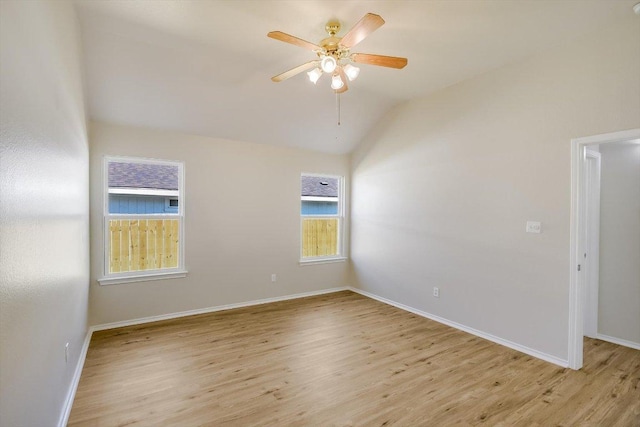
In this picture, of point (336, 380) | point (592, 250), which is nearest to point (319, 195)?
point (336, 380)

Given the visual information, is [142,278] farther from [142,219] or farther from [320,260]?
[320,260]

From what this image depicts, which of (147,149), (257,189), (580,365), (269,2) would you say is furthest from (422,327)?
(147,149)

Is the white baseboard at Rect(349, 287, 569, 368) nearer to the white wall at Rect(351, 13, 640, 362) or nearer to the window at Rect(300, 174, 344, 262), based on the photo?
the white wall at Rect(351, 13, 640, 362)

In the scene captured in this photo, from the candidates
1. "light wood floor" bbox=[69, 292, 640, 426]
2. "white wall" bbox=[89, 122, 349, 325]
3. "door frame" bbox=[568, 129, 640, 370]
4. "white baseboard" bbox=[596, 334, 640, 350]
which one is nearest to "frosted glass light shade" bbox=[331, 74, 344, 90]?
"door frame" bbox=[568, 129, 640, 370]

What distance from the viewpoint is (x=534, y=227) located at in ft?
10.2

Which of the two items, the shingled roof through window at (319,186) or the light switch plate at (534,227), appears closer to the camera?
the light switch plate at (534,227)

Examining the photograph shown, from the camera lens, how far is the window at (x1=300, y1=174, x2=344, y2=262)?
532 centimetres

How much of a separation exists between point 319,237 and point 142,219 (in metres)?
2.74

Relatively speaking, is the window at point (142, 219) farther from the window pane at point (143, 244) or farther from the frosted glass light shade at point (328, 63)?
the frosted glass light shade at point (328, 63)

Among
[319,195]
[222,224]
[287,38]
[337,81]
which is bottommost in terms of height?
[222,224]

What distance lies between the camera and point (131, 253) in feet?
13.0

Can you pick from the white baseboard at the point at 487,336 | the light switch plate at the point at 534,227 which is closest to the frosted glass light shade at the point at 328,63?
the light switch plate at the point at 534,227

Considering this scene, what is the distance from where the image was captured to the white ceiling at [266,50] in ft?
7.98

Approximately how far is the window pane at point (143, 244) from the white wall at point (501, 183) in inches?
122
